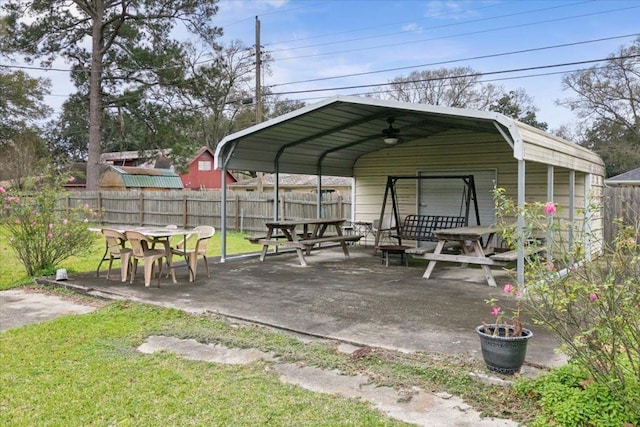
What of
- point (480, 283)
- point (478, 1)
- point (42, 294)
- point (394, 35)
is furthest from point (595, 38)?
point (42, 294)

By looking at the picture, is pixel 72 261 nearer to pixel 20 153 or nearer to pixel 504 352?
pixel 504 352

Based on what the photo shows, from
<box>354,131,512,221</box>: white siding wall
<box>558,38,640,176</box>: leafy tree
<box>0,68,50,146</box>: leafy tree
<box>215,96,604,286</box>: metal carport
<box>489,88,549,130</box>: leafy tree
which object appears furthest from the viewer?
<box>489,88,549,130</box>: leafy tree

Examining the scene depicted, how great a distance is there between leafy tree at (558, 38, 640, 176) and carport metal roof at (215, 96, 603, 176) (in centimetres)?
1915

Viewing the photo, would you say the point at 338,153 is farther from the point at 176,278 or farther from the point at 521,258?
the point at 521,258

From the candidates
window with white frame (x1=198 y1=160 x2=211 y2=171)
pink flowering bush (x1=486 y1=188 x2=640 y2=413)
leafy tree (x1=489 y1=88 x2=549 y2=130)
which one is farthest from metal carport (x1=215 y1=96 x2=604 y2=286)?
window with white frame (x1=198 y1=160 x2=211 y2=171)

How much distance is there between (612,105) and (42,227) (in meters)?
28.2

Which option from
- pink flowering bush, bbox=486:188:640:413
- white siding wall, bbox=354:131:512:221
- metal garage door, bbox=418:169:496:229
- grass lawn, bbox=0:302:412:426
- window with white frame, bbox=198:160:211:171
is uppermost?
window with white frame, bbox=198:160:211:171

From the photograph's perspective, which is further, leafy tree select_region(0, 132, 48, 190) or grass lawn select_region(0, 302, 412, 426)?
leafy tree select_region(0, 132, 48, 190)

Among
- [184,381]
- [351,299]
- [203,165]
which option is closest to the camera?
[184,381]

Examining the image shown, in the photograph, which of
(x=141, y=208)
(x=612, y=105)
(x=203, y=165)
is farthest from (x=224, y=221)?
(x=203, y=165)

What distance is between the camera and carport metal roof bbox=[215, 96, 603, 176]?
19.5 ft

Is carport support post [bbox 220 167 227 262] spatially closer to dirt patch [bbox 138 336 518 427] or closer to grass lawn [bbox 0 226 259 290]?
grass lawn [bbox 0 226 259 290]

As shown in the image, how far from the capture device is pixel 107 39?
18.9 metres

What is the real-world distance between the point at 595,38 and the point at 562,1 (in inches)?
55.8
